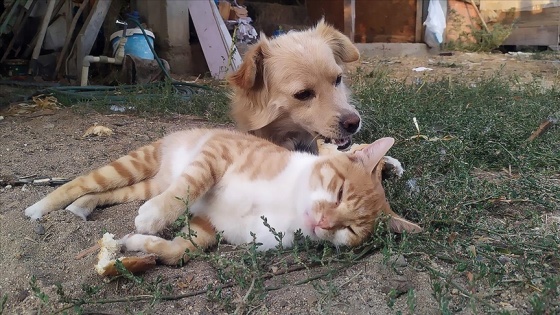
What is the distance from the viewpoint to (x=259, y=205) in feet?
6.98

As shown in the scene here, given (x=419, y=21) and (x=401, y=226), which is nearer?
(x=401, y=226)

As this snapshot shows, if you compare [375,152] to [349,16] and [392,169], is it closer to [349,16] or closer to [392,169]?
[392,169]

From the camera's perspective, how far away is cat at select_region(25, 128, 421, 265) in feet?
6.37

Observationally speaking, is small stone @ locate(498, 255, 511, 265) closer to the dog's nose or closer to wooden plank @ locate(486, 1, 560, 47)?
the dog's nose

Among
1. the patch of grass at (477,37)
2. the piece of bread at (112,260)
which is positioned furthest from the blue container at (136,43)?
the patch of grass at (477,37)

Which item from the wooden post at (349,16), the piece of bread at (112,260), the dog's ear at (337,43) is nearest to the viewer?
the piece of bread at (112,260)

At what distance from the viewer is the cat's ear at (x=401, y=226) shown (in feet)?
6.26

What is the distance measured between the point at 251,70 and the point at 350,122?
0.67m

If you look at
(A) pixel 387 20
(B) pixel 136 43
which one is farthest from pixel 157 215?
(A) pixel 387 20

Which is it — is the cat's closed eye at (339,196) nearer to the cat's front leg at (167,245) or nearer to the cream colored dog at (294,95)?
the cat's front leg at (167,245)

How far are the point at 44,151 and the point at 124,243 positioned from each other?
5.71 ft

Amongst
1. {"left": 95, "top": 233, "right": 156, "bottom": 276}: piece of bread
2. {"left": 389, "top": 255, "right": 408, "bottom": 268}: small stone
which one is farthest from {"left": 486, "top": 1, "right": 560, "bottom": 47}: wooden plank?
{"left": 95, "top": 233, "right": 156, "bottom": 276}: piece of bread

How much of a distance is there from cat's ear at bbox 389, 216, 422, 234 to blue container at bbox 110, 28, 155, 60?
4.54 metres

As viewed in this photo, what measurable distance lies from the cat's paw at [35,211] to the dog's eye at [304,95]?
1488mm
